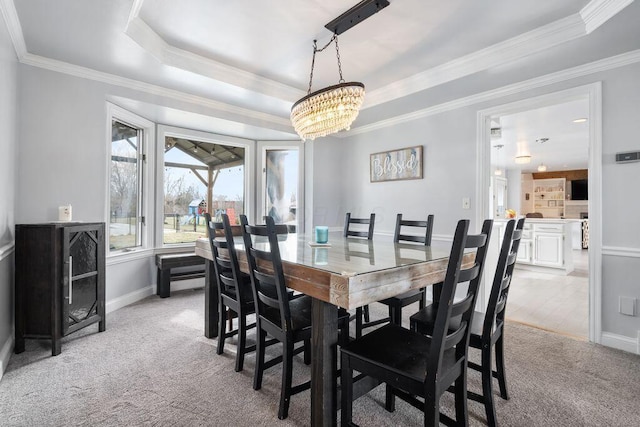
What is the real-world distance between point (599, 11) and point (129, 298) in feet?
15.9

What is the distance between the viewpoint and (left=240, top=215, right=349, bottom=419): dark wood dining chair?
1.57 metres

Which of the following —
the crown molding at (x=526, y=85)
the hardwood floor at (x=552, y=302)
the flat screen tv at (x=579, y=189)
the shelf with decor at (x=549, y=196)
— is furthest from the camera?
the shelf with decor at (x=549, y=196)

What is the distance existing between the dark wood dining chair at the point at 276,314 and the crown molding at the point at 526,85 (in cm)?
290

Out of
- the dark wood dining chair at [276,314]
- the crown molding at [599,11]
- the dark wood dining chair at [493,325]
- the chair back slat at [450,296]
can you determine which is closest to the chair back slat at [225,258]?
the dark wood dining chair at [276,314]

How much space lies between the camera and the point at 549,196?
10234mm

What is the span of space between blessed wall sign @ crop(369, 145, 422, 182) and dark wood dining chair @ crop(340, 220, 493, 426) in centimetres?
274

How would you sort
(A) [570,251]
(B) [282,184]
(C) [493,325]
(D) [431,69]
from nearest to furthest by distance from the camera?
(C) [493,325] < (D) [431,69] < (B) [282,184] < (A) [570,251]

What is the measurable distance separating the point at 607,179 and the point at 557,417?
201 centimetres

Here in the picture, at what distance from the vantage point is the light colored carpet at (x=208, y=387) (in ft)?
5.24

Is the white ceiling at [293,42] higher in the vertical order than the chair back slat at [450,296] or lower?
higher

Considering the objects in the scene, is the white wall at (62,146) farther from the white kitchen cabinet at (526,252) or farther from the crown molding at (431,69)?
the white kitchen cabinet at (526,252)

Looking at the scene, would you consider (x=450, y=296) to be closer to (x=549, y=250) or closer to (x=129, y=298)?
(x=129, y=298)

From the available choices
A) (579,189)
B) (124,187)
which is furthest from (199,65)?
(579,189)

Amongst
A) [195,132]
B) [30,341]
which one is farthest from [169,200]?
[30,341]
